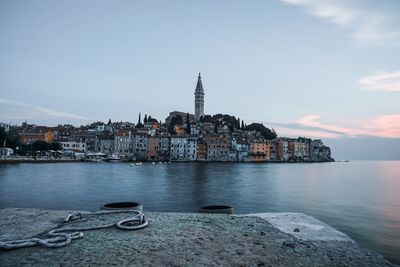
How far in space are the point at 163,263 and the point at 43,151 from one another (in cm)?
11473

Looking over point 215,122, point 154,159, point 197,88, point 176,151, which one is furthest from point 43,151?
point 197,88

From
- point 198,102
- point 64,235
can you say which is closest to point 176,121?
point 198,102

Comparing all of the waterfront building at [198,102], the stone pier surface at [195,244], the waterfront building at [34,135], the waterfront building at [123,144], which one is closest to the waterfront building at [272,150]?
the waterfront building at [198,102]

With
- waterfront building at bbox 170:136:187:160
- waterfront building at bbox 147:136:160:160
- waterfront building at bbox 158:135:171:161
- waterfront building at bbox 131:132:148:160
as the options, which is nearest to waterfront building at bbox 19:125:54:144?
waterfront building at bbox 131:132:148:160

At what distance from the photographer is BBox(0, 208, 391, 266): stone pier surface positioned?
6.48 metres

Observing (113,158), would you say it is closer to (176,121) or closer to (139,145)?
(139,145)

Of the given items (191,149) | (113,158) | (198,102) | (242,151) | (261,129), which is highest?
(198,102)

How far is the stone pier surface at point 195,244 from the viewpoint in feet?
21.3

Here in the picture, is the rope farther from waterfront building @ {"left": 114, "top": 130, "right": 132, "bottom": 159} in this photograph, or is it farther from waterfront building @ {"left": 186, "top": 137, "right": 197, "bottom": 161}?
waterfront building @ {"left": 186, "top": 137, "right": 197, "bottom": 161}

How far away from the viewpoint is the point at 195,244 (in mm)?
7516

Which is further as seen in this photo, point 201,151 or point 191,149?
point 201,151

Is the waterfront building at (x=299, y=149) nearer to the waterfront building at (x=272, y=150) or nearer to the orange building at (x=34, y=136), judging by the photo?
the waterfront building at (x=272, y=150)

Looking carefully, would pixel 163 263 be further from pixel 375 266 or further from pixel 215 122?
pixel 215 122

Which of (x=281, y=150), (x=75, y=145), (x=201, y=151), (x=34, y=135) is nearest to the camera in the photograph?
(x=34, y=135)
